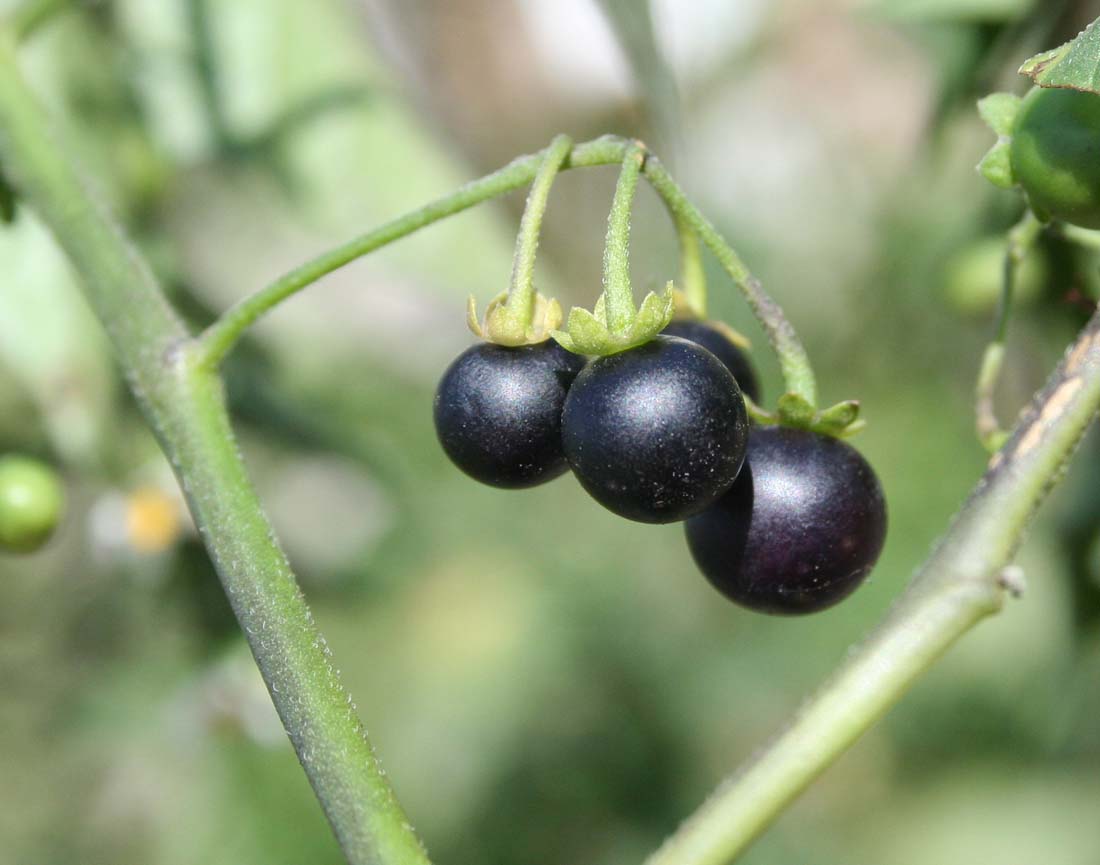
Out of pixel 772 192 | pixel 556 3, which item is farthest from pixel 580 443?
pixel 556 3

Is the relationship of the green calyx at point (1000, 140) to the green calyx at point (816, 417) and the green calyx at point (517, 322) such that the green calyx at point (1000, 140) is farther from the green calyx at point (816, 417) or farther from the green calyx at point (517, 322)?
the green calyx at point (517, 322)

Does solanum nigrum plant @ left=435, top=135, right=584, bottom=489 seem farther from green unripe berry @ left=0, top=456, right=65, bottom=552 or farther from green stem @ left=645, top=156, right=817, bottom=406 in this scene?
green unripe berry @ left=0, top=456, right=65, bottom=552

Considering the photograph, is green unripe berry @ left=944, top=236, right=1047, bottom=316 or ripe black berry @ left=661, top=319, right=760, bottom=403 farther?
green unripe berry @ left=944, top=236, right=1047, bottom=316

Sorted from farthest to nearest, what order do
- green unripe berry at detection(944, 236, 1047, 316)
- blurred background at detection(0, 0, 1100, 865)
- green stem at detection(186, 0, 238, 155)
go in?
green stem at detection(186, 0, 238, 155) → blurred background at detection(0, 0, 1100, 865) → green unripe berry at detection(944, 236, 1047, 316)

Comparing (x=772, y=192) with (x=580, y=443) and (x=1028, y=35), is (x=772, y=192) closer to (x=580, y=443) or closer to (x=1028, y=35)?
(x=1028, y=35)

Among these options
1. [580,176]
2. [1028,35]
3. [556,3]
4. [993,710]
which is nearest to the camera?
[1028,35]

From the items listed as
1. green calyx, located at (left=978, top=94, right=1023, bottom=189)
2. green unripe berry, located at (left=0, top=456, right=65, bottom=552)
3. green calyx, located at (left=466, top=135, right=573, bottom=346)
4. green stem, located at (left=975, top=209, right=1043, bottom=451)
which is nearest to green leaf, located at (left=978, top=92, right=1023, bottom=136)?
green calyx, located at (left=978, top=94, right=1023, bottom=189)
